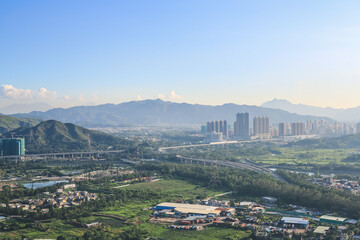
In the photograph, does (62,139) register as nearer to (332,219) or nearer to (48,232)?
(48,232)

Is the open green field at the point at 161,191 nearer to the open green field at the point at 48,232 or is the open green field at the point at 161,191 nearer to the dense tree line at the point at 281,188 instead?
the dense tree line at the point at 281,188

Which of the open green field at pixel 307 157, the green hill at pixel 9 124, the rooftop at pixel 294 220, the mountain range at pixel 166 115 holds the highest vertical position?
the mountain range at pixel 166 115

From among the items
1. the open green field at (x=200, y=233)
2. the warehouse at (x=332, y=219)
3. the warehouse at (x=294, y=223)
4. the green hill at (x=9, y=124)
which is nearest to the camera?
the open green field at (x=200, y=233)

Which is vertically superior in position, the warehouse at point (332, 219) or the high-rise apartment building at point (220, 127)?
the high-rise apartment building at point (220, 127)

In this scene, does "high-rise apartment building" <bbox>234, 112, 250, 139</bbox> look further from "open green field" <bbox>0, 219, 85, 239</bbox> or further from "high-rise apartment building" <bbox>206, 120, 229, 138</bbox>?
"open green field" <bbox>0, 219, 85, 239</bbox>

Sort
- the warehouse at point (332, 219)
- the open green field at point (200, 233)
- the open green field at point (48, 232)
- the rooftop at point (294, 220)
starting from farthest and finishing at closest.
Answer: the warehouse at point (332, 219) → the rooftop at point (294, 220) → the open green field at point (200, 233) → the open green field at point (48, 232)

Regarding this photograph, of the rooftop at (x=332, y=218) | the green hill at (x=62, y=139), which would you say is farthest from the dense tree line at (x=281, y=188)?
the green hill at (x=62, y=139)

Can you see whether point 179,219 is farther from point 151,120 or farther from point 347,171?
point 151,120

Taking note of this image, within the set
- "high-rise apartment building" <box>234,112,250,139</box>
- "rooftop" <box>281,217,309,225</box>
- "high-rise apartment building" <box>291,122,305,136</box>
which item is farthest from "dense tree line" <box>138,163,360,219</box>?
"high-rise apartment building" <box>291,122,305,136</box>
